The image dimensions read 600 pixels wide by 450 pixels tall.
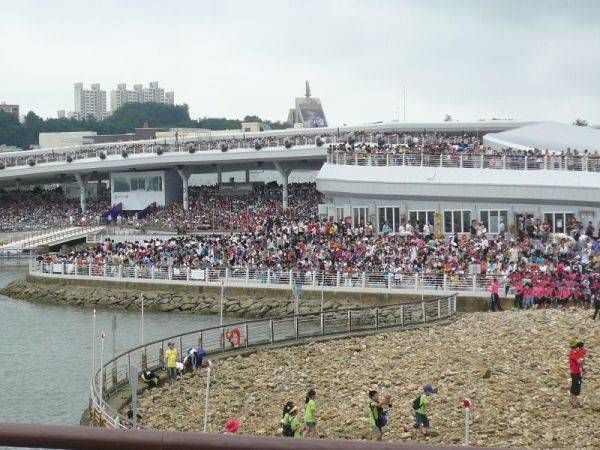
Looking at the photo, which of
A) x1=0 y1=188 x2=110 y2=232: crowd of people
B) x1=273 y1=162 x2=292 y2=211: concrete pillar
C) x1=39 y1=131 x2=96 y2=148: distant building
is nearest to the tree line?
x1=39 y1=131 x2=96 y2=148: distant building

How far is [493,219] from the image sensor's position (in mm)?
42031

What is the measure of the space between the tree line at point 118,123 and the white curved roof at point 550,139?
273 feet

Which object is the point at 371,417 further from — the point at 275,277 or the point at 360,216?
the point at 360,216

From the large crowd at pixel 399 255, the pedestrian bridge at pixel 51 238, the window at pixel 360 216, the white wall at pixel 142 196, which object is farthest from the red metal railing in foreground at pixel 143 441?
the white wall at pixel 142 196

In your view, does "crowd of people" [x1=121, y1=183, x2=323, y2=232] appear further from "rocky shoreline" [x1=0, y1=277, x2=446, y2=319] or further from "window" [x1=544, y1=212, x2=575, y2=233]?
"window" [x1=544, y1=212, x2=575, y2=233]

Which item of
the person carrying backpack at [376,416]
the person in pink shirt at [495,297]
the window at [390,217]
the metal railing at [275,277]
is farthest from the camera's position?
the window at [390,217]

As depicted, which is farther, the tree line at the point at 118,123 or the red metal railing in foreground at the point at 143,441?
the tree line at the point at 118,123

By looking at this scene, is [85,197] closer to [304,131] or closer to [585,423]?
[304,131]

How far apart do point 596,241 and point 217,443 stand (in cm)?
3266

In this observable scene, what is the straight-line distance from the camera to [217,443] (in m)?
3.18

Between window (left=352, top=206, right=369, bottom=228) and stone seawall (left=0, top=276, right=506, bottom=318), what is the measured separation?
7807mm

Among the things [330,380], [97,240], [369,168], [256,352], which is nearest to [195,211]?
[97,240]

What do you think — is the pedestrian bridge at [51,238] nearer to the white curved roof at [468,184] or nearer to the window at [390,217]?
the white curved roof at [468,184]

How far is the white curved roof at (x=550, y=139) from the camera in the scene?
4916 centimetres
